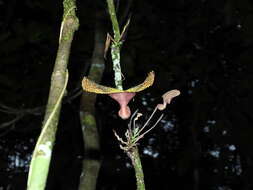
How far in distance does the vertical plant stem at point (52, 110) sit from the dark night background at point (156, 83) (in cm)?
119

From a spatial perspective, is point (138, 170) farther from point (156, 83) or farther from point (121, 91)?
point (156, 83)

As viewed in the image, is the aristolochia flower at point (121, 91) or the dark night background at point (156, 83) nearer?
the aristolochia flower at point (121, 91)

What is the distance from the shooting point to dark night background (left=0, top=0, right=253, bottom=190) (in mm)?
2236

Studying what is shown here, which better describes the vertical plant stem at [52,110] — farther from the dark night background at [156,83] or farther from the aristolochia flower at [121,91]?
the dark night background at [156,83]

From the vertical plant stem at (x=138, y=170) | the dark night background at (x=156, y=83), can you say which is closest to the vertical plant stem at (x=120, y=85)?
the vertical plant stem at (x=138, y=170)

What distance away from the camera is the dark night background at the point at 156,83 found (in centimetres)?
224

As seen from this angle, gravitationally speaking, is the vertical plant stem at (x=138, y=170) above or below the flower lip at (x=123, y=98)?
below

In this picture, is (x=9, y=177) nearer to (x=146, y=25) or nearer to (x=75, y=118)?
(x=75, y=118)

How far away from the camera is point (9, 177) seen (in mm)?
2947

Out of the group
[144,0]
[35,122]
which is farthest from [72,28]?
[35,122]

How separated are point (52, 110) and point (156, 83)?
2055 millimetres

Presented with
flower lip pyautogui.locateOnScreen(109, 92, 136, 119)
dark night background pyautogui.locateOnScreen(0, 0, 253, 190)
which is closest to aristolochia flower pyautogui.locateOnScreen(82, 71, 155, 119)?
flower lip pyautogui.locateOnScreen(109, 92, 136, 119)

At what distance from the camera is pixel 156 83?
2.66 m

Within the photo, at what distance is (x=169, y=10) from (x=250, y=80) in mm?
703
